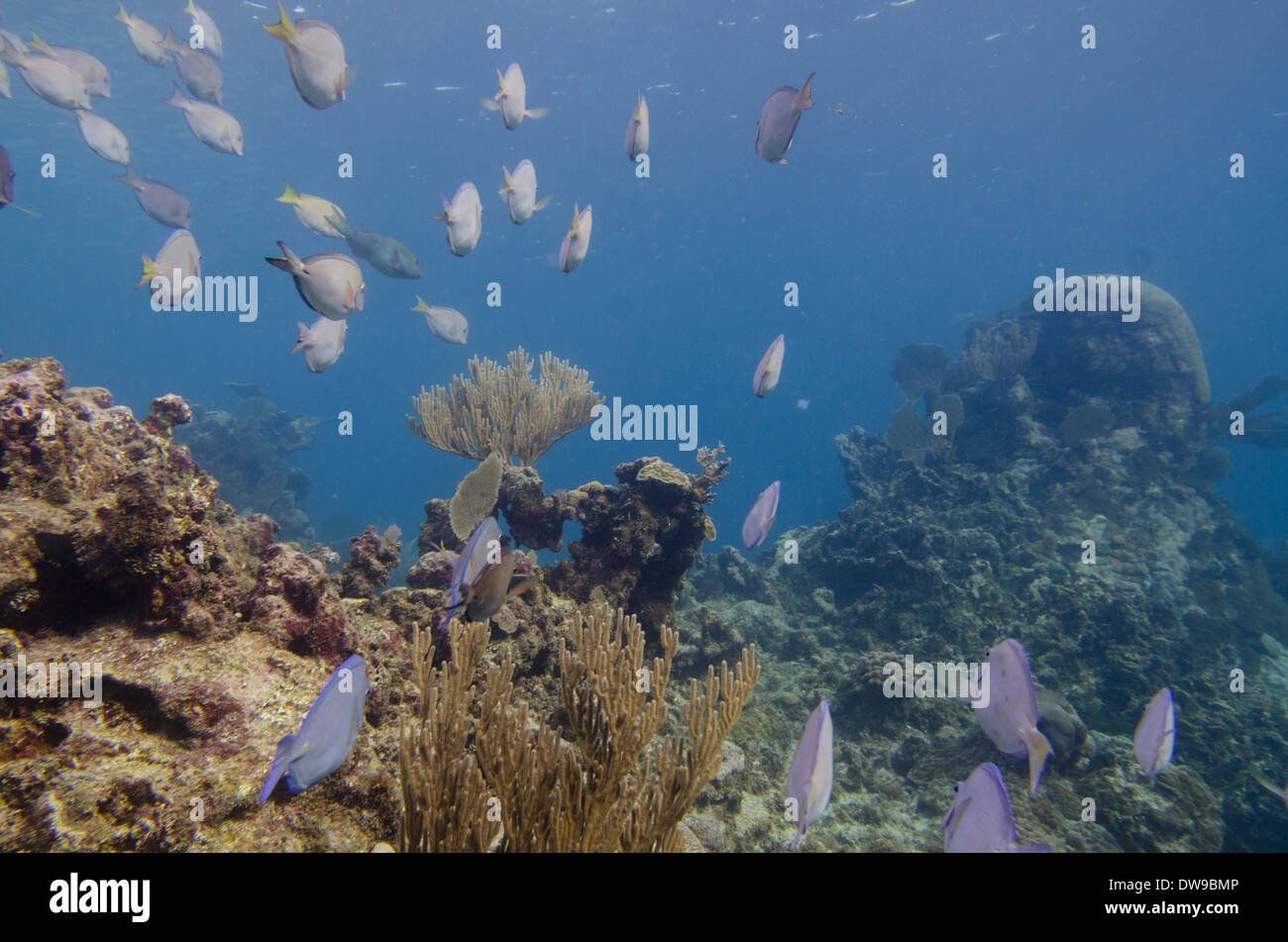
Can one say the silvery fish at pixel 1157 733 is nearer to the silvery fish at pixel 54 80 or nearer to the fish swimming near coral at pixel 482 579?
the fish swimming near coral at pixel 482 579

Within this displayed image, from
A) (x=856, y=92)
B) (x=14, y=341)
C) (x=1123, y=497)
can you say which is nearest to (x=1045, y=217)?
(x=856, y=92)

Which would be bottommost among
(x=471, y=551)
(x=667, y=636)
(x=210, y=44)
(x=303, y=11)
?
(x=667, y=636)

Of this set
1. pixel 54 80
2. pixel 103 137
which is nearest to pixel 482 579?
pixel 103 137

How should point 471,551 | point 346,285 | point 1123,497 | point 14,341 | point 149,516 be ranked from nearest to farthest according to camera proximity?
point 471,551
point 149,516
point 346,285
point 1123,497
point 14,341

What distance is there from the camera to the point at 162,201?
225 inches

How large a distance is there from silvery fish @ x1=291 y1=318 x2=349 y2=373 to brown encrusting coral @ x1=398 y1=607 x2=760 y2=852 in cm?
335

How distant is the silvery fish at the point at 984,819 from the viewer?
1949 mm

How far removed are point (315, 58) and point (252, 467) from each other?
19247mm

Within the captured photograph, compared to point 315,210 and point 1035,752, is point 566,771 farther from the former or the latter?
point 315,210

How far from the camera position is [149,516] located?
3.02 m

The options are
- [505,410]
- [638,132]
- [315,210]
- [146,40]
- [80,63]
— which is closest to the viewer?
[638,132]

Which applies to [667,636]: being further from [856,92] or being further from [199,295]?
[856,92]

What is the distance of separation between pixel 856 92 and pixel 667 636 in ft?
133

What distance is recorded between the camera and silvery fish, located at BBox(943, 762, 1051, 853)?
6.40 feet
